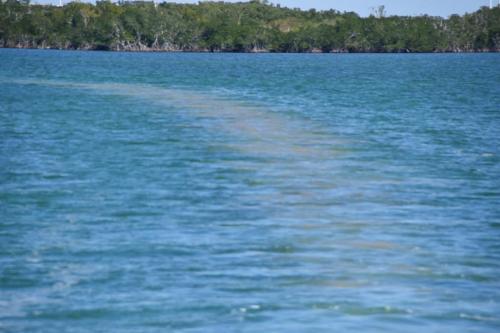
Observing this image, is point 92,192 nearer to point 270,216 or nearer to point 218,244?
point 270,216

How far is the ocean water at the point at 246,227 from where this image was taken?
39.6ft

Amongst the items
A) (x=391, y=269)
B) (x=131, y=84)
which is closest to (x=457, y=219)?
(x=391, y=269)

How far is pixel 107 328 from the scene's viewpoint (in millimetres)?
11375

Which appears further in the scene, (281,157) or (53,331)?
(281,157)

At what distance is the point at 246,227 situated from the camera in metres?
16.6

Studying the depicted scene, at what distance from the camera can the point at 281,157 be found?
84.7ft

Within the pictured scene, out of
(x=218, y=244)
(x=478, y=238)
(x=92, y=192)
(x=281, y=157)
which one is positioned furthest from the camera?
(x=281, y=157)

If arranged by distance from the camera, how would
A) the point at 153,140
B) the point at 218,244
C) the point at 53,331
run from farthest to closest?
the point at 153,140 < the point at 218,244 < the point at 53,331

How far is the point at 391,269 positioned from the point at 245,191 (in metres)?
6.54

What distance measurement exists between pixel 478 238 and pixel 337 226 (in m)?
2.04

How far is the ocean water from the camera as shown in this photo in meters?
12.1

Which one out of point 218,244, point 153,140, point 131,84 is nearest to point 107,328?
point 218,244

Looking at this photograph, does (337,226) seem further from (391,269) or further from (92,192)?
(92,192)

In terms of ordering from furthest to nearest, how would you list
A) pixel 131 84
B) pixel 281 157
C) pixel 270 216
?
pixel 131 84, pixel 281 157, pixel 270 216
